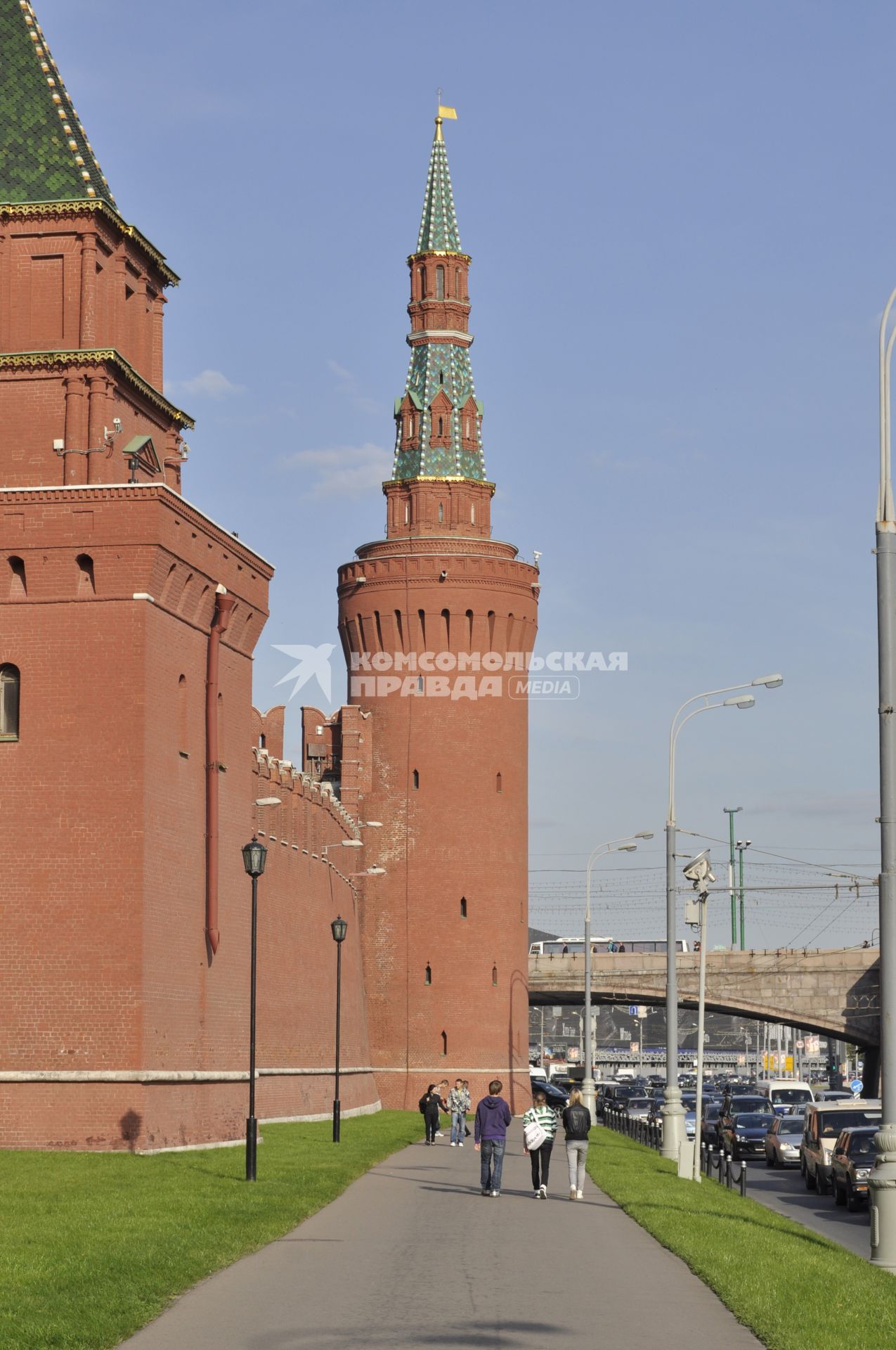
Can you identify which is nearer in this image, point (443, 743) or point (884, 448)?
point (884, 448)

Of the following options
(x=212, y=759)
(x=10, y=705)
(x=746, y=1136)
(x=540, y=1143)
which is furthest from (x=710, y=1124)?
(x=540, y=1143)

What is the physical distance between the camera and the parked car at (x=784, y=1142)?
4581 cm

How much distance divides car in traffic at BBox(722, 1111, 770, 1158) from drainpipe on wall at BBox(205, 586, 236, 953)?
62.2ft

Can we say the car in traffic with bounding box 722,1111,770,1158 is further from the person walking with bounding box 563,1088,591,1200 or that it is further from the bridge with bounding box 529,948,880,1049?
the bridge with bounding box 529,948,880,1049

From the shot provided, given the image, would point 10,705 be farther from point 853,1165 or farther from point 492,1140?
point 853,1165

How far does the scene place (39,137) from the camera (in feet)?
120

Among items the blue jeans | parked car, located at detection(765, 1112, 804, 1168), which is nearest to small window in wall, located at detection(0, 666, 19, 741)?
the blue jeans

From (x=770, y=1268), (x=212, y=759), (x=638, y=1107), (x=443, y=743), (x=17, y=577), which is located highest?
(x=17, y=577)

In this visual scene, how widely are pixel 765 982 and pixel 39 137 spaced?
63.4 meters

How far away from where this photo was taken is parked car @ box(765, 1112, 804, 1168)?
45812 millimetres

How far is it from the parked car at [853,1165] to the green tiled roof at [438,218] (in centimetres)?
4411

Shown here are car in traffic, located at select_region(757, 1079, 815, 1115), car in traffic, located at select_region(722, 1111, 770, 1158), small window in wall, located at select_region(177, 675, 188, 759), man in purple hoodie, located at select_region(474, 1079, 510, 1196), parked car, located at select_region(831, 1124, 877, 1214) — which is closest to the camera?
man in purple hoodie, located at select_region(474, 1079, 510, 1196)

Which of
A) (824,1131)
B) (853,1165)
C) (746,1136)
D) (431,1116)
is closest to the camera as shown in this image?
(853,1165)

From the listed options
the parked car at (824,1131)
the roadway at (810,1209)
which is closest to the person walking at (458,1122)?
the roadway at (810,1209)
